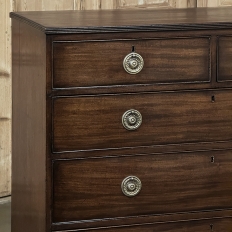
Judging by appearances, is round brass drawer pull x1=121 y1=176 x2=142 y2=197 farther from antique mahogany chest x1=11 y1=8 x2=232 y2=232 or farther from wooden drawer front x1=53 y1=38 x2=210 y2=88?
wooden drawer front x1=53 y1=38 x2=210 y2=88

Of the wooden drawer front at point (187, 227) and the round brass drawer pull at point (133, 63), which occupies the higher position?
the round brass drawer pull at point (133, 63)

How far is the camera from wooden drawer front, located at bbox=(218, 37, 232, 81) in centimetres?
260

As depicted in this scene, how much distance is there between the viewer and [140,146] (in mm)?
2568

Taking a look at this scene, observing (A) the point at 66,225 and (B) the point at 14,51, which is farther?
(B) the point at 14,51

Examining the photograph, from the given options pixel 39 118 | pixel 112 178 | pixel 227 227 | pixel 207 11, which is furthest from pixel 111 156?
pixel 207 11

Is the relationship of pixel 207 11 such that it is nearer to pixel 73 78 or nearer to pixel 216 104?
pixel 216 104

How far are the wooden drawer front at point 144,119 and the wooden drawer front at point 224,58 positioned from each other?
0.18 ft

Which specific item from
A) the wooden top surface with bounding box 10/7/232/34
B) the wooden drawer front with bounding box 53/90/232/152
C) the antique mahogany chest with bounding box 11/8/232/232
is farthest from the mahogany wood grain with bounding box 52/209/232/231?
the wooden top surface with bounding box 10/7/232/34

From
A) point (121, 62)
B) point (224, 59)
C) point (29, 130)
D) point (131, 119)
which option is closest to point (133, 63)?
point (121, 62)

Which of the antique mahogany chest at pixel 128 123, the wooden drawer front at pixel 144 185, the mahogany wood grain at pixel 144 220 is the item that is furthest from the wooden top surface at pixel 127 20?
the mahogany wood grain at pixel 144 220

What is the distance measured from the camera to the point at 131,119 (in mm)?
2533

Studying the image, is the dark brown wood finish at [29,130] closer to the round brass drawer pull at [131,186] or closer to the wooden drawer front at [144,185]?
the wooden drawer front at [144,185]

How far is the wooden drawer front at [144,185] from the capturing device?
251 cm

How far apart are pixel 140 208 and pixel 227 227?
1.05 ft
